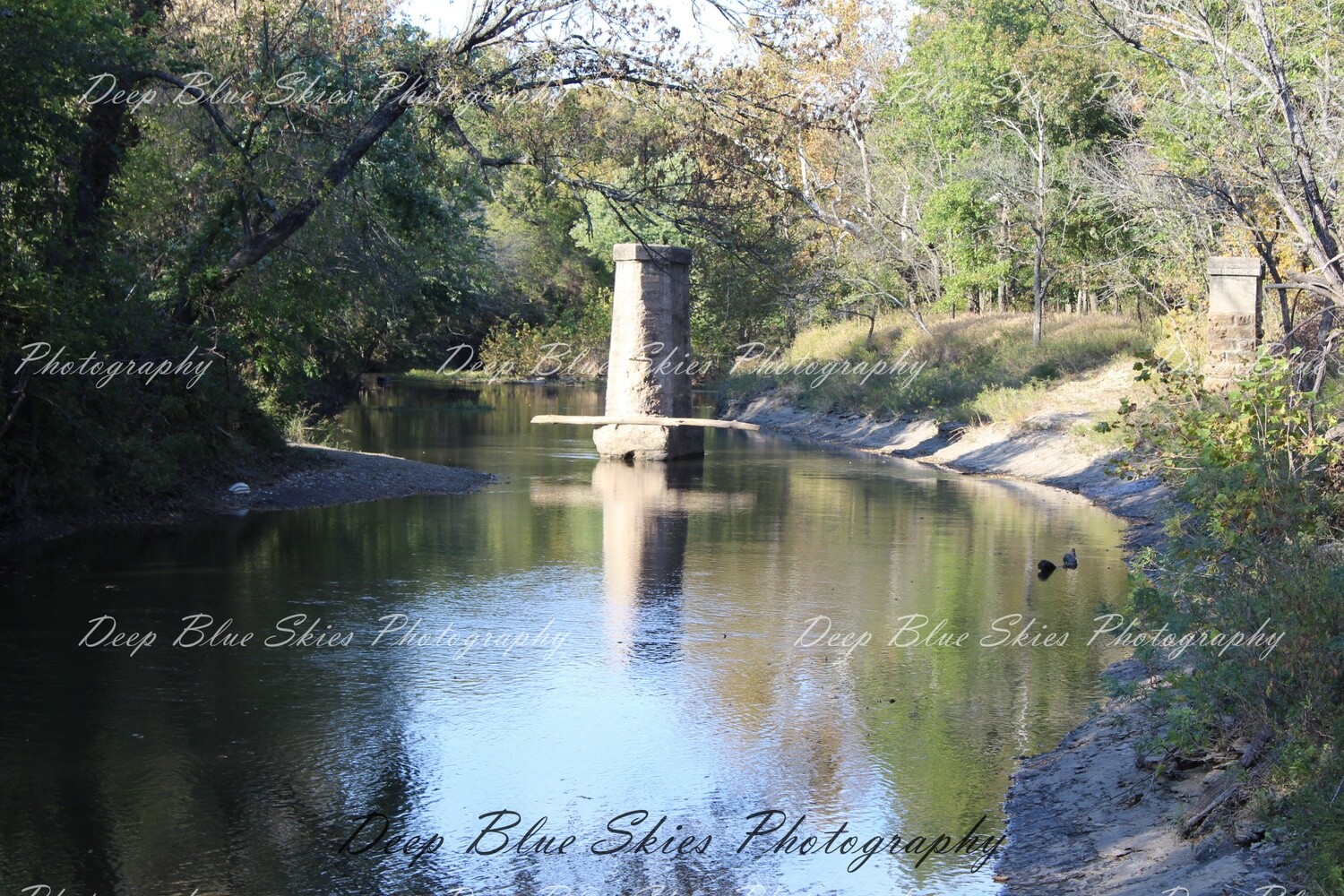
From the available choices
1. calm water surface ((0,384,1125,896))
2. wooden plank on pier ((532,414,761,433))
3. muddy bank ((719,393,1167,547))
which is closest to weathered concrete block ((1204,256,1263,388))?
muddy bank ((719,393,1167,547))

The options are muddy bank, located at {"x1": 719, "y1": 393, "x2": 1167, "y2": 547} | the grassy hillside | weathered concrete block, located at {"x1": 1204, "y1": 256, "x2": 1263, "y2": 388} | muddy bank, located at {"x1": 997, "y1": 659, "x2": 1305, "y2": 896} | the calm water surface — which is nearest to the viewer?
muddy bank, located at {"x1": 997, "y1": 659, "x2": 1305, "y2": 896}

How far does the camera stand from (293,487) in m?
20.0

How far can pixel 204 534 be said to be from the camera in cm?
1653

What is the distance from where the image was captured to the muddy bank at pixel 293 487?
1619 centimetres

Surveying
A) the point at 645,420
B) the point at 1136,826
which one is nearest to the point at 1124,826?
the point at 1136,826

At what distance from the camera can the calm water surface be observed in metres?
6.89

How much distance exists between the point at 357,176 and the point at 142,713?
1078 cm

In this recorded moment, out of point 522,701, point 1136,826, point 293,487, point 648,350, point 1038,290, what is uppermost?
point 1038,290

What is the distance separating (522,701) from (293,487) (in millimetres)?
11332

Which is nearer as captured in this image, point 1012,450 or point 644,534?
point 644,534

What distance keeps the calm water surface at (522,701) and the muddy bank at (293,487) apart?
23.9 inches

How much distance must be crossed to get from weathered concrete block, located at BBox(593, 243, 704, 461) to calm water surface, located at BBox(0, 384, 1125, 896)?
314 inches

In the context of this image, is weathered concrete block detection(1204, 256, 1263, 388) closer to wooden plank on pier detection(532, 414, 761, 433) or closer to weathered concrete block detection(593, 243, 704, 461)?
wooden plank on pier detection(532, 414, 761, 433)

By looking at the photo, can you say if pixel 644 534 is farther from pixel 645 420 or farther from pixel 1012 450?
pixel 1012 450
